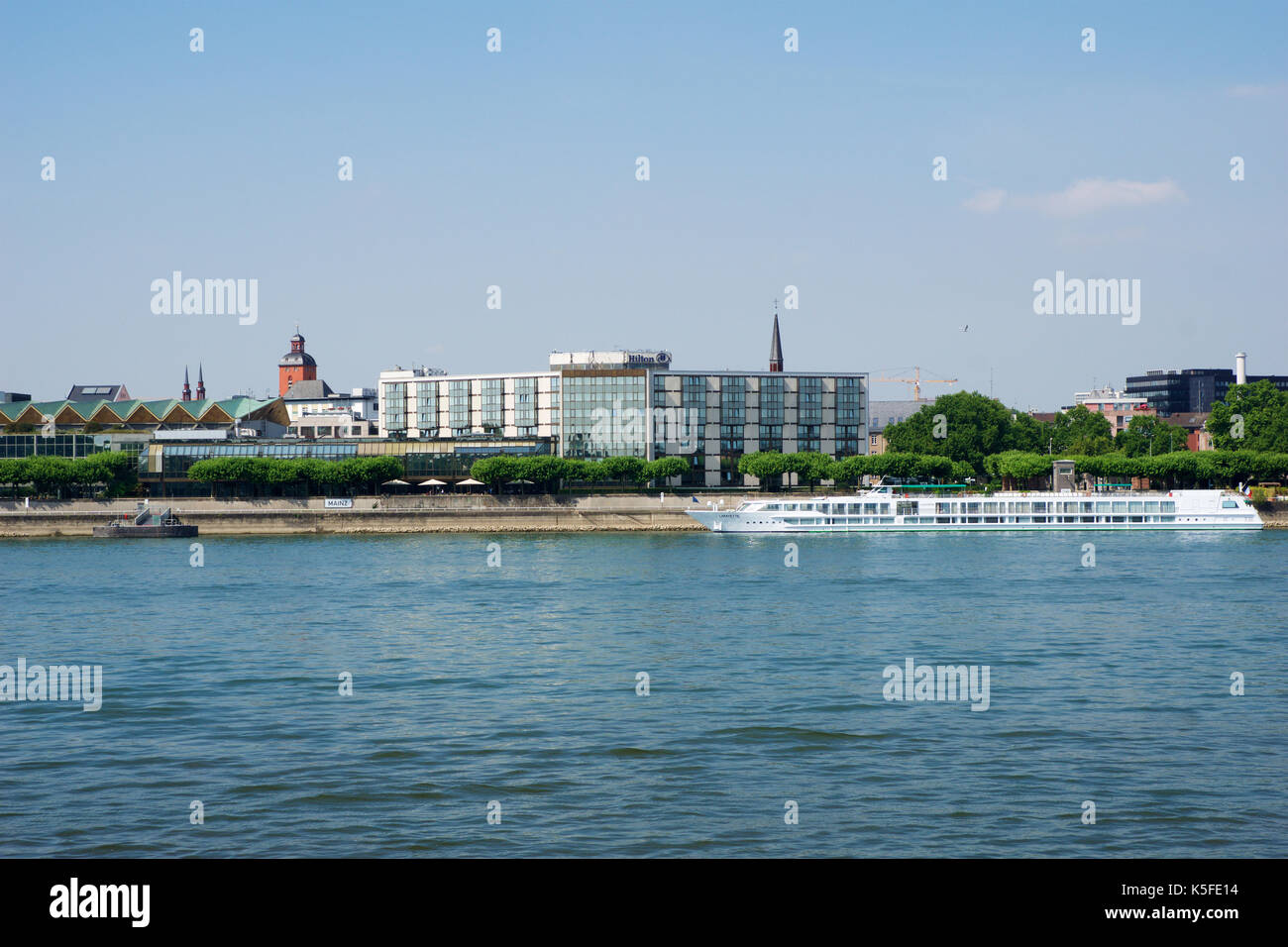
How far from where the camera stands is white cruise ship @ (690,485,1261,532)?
79562 millimetres

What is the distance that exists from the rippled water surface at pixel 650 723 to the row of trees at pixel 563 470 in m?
45.0

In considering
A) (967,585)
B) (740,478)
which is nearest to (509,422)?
(740,478)

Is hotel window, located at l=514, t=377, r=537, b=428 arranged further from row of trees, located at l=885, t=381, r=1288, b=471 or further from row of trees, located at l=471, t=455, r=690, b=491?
row of trees, located at l=885, t=381, r=1288, b=471

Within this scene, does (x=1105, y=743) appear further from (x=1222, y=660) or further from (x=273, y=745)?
(x=273, y=745)

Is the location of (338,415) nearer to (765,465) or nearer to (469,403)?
(469,403)

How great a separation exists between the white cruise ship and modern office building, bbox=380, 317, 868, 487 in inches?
1380

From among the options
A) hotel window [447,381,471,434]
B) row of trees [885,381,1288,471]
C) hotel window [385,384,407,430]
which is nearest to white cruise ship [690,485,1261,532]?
row of trees [885,381,1288,471]

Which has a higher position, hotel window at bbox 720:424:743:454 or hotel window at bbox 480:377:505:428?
hotel window at bbox 480:377:505:428

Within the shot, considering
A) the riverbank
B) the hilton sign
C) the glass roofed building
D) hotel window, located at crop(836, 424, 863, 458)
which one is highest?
the hilton sign

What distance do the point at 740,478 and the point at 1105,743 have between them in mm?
98013

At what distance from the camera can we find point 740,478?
11712 cm

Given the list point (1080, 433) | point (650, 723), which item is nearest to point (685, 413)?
point (1080, 433)
